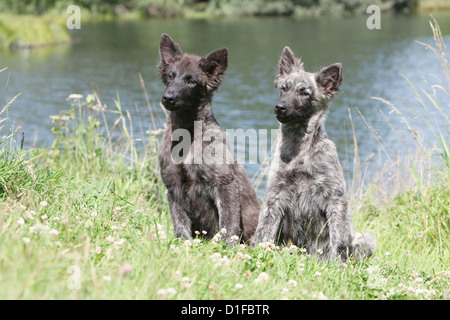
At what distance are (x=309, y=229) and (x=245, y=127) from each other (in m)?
10.3

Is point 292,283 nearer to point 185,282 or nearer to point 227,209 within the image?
point 185,282

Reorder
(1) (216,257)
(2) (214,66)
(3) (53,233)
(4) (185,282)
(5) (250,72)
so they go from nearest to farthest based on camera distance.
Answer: (4) (185,282), (3) (53,233), (1) (216,257), (2) (214,66), (5) (250,72)

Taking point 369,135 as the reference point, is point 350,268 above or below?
above

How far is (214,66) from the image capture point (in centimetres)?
547

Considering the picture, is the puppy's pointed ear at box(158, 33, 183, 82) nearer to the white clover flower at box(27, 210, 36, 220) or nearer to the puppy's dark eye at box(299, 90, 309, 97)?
the puppy's dark eye at box(299, 90, 309, 97)

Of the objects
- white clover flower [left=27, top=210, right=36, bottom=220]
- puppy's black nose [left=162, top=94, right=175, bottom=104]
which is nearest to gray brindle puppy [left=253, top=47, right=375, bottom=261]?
puppy's black nose [left=162, top=94, right=175, bottom=104]

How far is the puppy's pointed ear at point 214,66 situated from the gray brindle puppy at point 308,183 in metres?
0.62

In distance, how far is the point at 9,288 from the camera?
265cm

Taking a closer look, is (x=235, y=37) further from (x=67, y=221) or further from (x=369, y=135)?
(x=67, y=221)

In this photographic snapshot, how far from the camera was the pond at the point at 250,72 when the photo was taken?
14453mm

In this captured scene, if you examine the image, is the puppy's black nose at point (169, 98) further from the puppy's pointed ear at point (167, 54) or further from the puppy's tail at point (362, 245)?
the puppy's tail at point (362, 245)

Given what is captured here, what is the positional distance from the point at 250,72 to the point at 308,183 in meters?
21.8

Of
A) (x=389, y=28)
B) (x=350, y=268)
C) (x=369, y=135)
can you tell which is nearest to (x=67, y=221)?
(x=350, y=268)

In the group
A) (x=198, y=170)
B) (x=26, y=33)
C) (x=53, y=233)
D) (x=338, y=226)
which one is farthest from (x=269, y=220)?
(x=26, y=33)
